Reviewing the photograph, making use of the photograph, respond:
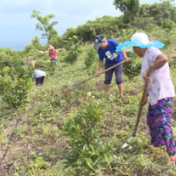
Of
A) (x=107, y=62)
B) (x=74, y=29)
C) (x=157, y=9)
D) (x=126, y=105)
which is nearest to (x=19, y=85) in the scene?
(x=107, y=62)

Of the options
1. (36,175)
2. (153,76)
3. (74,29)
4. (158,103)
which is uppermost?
(74,29)

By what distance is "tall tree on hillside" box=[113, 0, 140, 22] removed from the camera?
2152cm

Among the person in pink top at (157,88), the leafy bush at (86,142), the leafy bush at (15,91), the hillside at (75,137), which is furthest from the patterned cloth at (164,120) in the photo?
the leafy bush at (15,91)

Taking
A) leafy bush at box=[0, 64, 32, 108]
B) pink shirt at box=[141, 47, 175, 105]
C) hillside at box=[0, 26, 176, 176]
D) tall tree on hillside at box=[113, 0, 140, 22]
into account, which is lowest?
hillside at box=[0, 26, 176, 176]

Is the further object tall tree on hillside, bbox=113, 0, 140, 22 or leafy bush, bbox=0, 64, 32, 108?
tall tree on hillside, bbox=113, 0, 140, 22

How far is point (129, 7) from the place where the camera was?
2198cm

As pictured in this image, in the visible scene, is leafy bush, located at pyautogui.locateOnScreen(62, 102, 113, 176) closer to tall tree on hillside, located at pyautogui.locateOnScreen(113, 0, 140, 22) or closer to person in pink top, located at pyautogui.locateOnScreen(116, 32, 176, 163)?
person in pink top, located at pyautogui.locateOnScreen(116, 32, 176, 163)

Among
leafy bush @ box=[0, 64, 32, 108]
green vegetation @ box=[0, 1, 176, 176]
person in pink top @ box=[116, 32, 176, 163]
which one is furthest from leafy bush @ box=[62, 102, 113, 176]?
leafy bush @ box=[0, 64, 32, 108]

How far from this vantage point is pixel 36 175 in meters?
2.56

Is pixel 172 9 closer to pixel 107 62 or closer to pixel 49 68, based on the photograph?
pixel 49 68

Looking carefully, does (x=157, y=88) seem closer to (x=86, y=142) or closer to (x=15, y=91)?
(x=86, y=142)

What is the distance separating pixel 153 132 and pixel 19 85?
3091mm

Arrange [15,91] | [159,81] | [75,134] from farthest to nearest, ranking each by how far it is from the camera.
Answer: [15,91], [159,81], [75,134]

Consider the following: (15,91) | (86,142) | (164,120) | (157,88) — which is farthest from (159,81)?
(15,91)
